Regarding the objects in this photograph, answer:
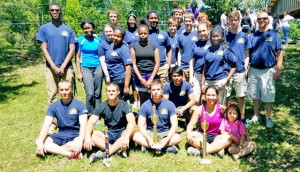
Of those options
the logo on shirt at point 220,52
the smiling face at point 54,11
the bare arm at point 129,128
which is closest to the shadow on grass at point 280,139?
the logo on shirt at point 220,52

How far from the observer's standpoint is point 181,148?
218 inches

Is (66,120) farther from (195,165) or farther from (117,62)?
(195,165)

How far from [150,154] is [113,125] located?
0.76 m

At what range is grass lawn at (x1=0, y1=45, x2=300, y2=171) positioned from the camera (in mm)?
4875

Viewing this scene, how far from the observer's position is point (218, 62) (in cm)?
577

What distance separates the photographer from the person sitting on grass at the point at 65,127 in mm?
5137

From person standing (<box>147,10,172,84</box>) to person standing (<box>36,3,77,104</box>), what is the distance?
1.62m

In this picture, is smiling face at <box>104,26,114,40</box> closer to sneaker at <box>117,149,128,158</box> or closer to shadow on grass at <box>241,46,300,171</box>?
sneaker at <box>117,149,128,158</box>

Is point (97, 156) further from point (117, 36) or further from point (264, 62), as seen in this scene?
point (264, 62)

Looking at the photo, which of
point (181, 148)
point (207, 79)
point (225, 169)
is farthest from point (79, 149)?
point (207, 79)

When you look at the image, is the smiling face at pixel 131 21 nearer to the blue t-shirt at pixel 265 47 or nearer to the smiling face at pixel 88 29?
the smiling face at pixel 88 29

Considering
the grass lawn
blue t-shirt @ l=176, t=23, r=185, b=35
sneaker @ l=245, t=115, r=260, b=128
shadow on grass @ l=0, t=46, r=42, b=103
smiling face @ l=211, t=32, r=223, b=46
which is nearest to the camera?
the grass lawn

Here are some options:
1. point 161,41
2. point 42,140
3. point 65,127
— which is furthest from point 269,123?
point 42,140

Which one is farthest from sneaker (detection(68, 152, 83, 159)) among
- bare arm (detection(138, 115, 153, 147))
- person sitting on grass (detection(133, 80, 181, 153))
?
bare arm (detection(138, 115, 153, 147))
